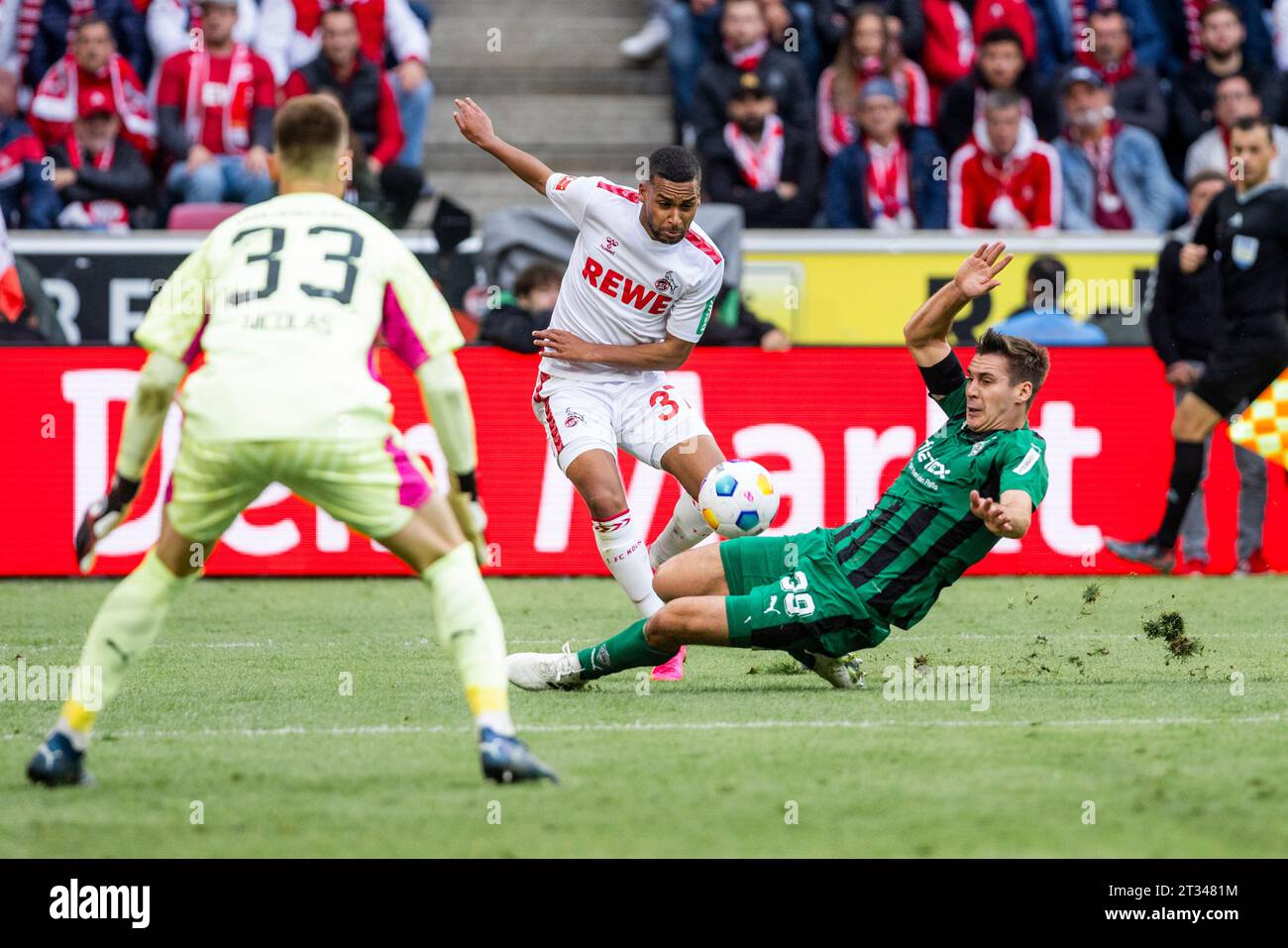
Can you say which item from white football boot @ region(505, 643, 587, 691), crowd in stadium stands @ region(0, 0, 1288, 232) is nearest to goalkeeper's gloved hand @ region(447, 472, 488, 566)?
white football boot @ region(505, 643, 587, 691)

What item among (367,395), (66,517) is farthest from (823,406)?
(367,395)

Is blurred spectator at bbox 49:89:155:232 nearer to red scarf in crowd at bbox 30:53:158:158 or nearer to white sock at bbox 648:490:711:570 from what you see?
red scarf in crowd at bbox 30:53:158:158

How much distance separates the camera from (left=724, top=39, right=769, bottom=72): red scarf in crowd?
16281mm

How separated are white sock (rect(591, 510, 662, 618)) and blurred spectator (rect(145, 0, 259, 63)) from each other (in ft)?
30.3

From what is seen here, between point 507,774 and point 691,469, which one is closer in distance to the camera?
point 507,774

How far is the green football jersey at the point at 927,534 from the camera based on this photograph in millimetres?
7098

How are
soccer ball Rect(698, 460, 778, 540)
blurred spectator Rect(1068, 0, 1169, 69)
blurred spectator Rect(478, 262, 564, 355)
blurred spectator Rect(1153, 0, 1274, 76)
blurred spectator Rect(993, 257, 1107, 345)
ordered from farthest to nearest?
blurred spectator Rect(1153, 0, 1274, 76)
blurred spectator Rect(1068, 0, 1169, 69)
blurred spectator Rect(993, 257, 1107, 345)
blurred spectator Rect(478, 262, 564, 355)
soccer ball Rect(698, 460, 778, 540)

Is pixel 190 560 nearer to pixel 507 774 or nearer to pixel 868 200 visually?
pixel 507 774

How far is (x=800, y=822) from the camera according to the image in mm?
4961

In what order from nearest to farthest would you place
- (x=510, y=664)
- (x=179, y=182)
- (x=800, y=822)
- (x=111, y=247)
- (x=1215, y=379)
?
(x=800, y=822) < (x=510, y=664) < (x=1215, y=379) < (x=111, y=247) < (x=179, y=182)

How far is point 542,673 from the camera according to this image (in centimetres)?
755

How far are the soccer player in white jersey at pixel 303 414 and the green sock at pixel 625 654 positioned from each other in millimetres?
1642

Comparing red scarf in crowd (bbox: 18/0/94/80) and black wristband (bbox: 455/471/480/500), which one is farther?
red scarf in crowd (bbox: 18/0/94/80)
